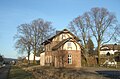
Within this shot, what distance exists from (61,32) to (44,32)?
16941mm

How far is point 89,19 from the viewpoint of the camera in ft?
205

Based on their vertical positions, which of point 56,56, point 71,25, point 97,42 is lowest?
point 56,56

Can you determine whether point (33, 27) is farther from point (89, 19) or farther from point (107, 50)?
point (107, 50)

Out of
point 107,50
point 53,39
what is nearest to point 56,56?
point 53,39

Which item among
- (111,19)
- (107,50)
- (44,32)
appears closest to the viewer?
(111,19)

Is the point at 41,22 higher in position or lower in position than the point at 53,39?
higher

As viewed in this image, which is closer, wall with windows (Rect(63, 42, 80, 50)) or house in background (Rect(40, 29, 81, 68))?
house in background (Rect(40, 29, 81, 68))

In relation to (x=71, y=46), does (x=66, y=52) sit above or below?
below

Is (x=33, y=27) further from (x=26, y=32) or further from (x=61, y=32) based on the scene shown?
(x=61, y=32)

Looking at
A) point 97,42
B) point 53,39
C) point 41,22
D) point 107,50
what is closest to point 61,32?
point 53,39

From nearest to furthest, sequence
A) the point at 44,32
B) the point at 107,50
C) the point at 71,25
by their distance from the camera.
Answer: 1. the point at 71,25
2. the point at 44,32
3. the point at 107,50

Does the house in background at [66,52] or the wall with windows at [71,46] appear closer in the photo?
the house in background at [66,52]

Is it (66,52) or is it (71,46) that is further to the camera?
(71,46)

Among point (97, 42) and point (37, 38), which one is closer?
point (97, 42)
